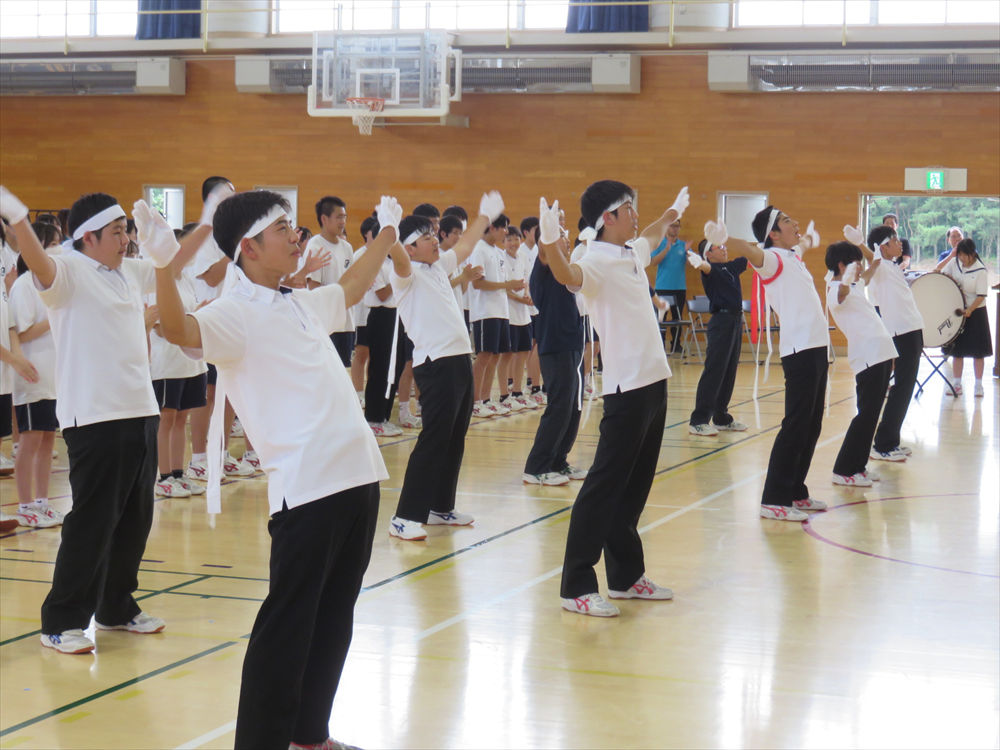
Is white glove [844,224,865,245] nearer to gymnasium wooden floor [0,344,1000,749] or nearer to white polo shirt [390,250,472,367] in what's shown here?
gymnasium wooden floor [0,344,1000,749]

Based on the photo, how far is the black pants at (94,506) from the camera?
4492 millimetres

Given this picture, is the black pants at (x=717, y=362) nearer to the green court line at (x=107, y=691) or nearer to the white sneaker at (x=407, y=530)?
the white sneaker at (x=407, y=530)

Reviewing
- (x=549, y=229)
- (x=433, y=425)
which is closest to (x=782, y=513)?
(x=433, y=425)

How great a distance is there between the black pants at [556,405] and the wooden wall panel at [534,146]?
413 inches

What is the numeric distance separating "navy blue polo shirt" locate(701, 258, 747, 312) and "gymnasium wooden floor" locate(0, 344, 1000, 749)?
294 centimetres

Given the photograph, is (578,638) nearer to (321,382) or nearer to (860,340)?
(321,382)

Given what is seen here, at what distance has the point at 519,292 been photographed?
471 inches

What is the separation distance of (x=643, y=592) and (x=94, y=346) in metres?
2.54

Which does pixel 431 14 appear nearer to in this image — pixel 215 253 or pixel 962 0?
pixel 962 0

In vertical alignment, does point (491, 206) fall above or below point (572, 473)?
above

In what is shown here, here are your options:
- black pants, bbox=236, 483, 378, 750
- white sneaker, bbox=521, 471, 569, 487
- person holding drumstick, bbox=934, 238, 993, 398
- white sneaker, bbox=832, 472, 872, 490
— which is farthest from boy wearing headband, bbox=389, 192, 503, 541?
person holding drumstick, bbox=934, 238, 993, 398

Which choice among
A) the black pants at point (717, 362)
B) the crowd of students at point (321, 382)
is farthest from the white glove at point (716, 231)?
the black pants at point (717, 362)

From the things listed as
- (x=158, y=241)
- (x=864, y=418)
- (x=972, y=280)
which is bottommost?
(x=864, y=418)

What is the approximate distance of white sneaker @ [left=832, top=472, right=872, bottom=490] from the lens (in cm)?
810
